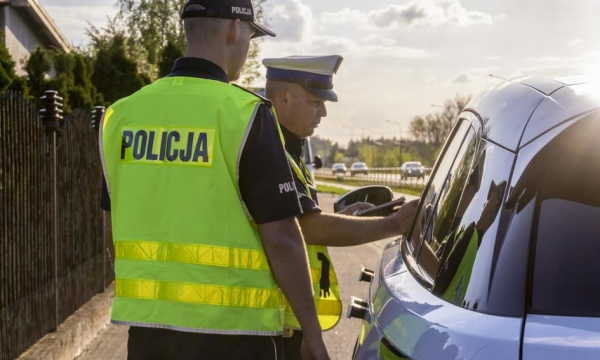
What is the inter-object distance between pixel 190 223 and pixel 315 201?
1043mm

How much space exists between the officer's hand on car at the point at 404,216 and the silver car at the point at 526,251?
1360mm

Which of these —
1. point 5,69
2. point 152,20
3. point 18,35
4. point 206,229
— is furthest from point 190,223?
point 152,20

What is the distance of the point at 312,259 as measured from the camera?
3734 millimetres

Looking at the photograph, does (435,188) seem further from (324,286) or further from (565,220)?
(565,220)

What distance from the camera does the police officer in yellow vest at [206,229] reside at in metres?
2.69

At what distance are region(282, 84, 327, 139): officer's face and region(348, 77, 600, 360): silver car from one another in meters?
1.69

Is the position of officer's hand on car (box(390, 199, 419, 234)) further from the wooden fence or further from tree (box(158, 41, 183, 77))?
tree (box(158, 41, 183, 77))

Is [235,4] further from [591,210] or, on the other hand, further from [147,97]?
[591,210]

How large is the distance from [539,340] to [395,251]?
1.59 m

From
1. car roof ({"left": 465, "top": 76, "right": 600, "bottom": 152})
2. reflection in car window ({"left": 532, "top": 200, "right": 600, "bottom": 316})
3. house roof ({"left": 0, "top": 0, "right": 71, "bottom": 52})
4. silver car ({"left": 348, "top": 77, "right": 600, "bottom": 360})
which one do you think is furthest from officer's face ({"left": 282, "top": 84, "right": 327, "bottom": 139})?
house roof ({"left": 0, "top": 0, "right": 71, "bottom": 52})

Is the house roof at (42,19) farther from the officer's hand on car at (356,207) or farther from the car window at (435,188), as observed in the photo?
the car window at (435,188)

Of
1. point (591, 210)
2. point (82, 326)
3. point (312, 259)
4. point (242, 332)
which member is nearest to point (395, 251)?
point (312, 259)

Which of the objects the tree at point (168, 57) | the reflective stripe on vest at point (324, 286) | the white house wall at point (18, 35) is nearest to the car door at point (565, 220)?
the reflective stripe on vest at point (324, 286)

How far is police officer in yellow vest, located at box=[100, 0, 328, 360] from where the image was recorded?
269 centimetres
